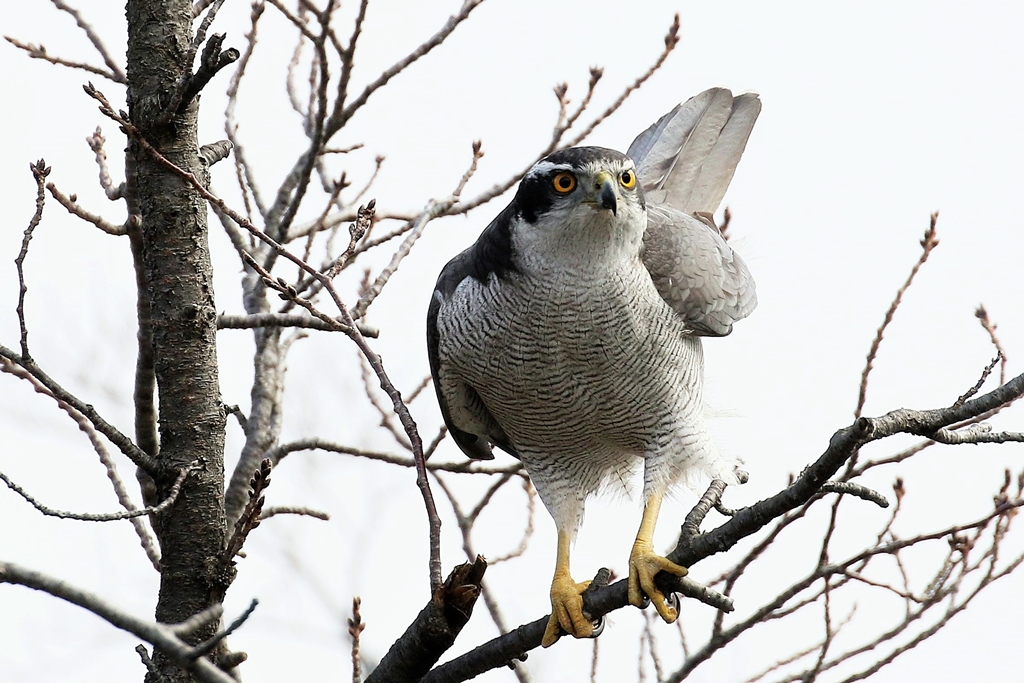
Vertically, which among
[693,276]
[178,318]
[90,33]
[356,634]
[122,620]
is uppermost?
[90,33]

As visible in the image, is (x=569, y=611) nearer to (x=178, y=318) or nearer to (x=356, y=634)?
(x=356, y=634)

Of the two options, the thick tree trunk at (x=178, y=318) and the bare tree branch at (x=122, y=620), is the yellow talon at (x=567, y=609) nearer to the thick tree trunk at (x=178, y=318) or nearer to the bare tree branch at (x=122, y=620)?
the thick tree trunk at (x=178, y=318)

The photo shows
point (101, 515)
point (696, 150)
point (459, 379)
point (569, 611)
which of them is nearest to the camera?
point (101, 515)

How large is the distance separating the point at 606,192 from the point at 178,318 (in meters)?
1.63

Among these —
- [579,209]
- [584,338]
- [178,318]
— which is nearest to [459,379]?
[584,338]

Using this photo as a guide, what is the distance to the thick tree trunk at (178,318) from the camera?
→ 3664mm

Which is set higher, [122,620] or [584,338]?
[584,338]

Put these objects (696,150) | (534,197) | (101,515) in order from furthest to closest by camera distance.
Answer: (696,150)
(534,197)
(101,515)

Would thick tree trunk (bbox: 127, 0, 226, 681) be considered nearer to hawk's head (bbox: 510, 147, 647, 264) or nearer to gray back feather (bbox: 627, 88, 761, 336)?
hawk's head (bbox: 510, 147, 647, 264)

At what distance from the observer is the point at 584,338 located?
4281 millimetres

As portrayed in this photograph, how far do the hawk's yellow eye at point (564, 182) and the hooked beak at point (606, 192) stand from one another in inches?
4.9

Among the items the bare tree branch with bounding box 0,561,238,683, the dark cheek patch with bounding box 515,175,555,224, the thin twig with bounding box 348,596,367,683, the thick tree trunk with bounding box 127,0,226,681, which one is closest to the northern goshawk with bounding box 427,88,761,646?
the dark cheek patch with bounding box 515,175,555,224

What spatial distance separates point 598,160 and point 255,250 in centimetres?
196

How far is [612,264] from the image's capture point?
14.0 ft
